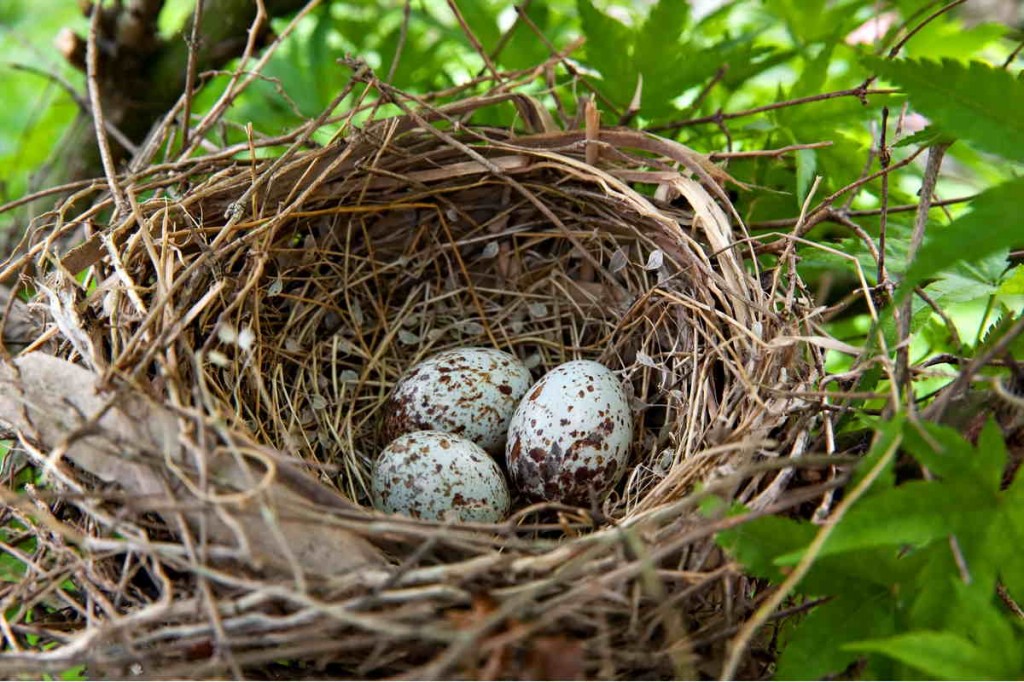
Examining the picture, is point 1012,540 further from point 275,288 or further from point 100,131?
point 100,131

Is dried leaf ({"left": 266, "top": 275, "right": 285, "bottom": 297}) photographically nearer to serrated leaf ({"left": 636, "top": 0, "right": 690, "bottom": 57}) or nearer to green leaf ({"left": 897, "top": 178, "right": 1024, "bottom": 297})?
serrated leaf ({"left": 636, "top": 0, "right": 690, "bottom": 57})

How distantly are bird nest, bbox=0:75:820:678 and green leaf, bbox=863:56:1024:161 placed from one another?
361 mm

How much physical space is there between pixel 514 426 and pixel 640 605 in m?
0.60

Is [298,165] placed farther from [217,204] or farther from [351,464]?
[351,464]

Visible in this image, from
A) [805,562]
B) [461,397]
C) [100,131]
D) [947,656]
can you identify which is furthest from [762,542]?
[100,131]

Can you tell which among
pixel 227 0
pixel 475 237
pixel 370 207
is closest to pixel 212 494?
pixel 370 207

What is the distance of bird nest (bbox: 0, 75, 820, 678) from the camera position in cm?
89

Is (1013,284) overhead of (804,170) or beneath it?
beneath

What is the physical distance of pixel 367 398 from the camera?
1.62m

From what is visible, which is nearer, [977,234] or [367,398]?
[977,234]

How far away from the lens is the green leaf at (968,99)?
879 mm

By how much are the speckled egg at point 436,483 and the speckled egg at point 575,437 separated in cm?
8

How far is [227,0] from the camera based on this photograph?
1785mm

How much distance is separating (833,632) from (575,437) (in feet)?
1.92
